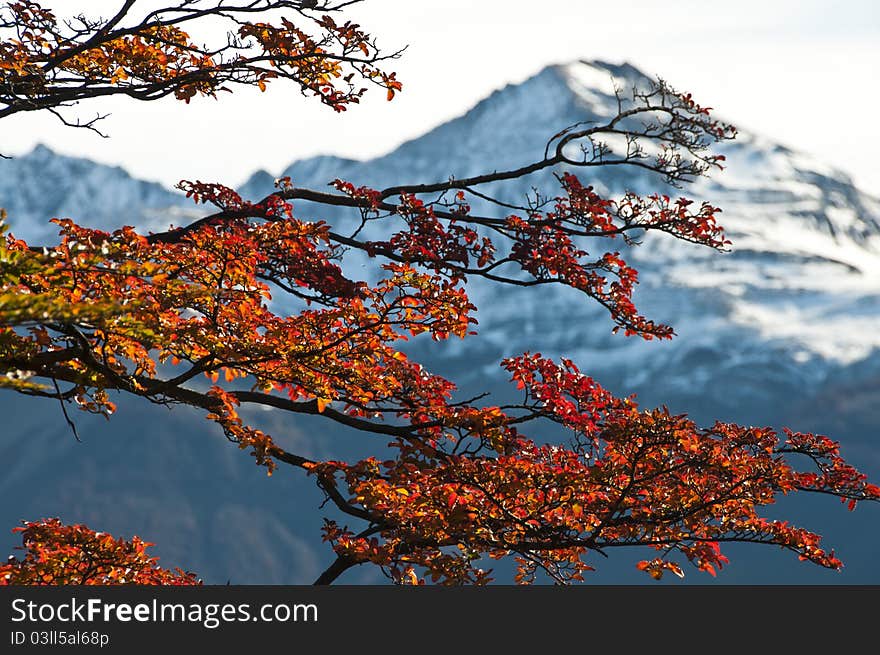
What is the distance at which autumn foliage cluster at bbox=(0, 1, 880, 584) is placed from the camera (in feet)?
34.5

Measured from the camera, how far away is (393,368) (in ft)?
39.5

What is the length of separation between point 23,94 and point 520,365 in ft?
19.6

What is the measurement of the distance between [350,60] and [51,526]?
6282 mm

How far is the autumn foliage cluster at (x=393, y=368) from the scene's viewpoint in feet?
34.5

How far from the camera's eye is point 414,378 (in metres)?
12.2
